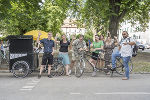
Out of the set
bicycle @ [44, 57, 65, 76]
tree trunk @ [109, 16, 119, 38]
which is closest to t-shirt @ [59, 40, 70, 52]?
bicycle @ [44, 57, 65, 76]

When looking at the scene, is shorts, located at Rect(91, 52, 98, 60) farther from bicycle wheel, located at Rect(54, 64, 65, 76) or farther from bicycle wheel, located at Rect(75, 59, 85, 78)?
bicycle wheel, located at Rect(54, 64, 65, 76)

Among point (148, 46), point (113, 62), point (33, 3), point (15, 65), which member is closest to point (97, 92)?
point (113, 62)

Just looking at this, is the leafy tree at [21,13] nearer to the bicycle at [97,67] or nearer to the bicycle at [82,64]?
the bicycle at [82,64]

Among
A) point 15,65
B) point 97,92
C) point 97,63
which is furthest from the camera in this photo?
point 97,63

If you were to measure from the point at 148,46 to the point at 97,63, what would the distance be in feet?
137

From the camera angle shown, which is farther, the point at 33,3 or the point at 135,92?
the point at 33,3

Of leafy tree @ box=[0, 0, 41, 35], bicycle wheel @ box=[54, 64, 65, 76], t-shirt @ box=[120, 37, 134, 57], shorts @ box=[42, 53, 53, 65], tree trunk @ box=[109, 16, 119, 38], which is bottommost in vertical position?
bicycle wheel @ box=[54, 64, 65, 76]

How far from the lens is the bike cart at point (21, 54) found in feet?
32.3

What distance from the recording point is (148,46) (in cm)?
5000

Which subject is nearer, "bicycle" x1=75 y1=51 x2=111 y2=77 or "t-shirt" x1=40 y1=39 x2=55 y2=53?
"t-shirt" x1=40 y1=39 x2=55 y2=53

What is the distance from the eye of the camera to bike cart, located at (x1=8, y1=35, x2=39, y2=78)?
387 inches

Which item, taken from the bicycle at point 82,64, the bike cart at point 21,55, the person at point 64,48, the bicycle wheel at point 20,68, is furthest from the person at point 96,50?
the bicycle wheel at point 20,68

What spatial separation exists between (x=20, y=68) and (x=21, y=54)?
54cm

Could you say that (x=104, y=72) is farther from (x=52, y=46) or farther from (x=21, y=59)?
(x=21, y=59)
